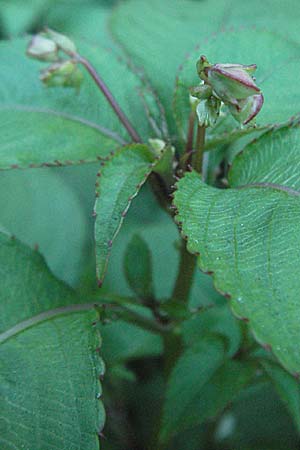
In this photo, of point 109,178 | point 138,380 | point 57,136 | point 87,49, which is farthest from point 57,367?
point 138,380

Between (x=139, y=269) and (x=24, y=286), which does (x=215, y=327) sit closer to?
(x=139, y=269)

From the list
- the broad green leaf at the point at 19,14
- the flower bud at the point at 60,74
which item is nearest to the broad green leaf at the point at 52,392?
the flower bud at the point at 60,74

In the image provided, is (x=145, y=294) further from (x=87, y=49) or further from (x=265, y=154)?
(x=87, y=49)

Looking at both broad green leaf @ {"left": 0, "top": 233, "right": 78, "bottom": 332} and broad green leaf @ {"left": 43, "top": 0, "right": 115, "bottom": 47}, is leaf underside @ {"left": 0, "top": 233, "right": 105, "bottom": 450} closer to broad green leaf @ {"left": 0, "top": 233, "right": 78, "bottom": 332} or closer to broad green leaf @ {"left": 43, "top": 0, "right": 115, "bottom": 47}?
broad green leaf @ {"left": 0, "top": 233, "right": 78, "bottom": 332}

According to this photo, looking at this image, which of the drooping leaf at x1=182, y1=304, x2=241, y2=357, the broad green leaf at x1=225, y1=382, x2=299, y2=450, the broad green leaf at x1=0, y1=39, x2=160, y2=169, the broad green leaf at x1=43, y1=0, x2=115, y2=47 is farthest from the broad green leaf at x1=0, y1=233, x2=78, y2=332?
the broad green leaf at x1=43, y1=0, x2=115, y2=47

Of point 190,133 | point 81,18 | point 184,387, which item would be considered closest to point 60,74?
point 190,133

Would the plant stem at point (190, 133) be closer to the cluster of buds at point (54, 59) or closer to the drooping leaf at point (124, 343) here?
the cluster of buds at point (54, 59)
